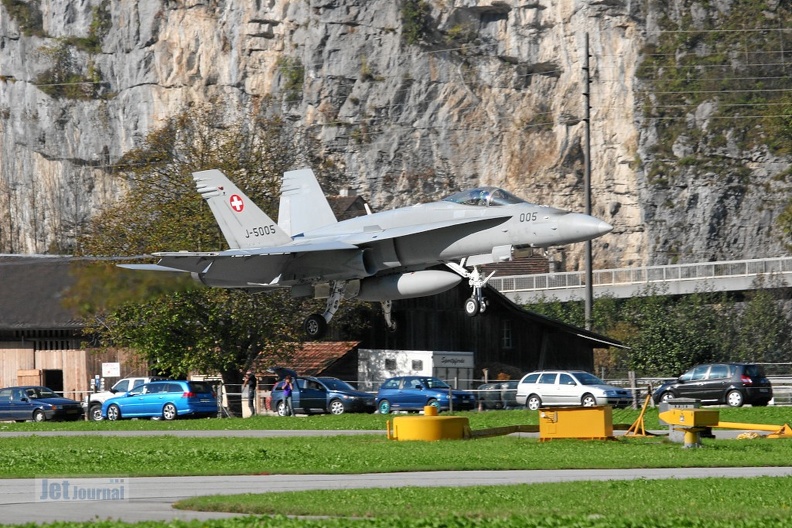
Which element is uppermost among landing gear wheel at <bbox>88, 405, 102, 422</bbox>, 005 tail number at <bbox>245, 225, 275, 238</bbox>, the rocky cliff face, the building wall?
the rocky cliff face

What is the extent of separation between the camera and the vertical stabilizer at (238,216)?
3866 cm

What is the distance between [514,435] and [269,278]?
954 centimetres

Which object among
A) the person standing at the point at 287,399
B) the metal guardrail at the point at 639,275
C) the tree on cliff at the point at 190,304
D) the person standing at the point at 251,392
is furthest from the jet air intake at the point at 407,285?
the metal guardrail at the point at 639,275

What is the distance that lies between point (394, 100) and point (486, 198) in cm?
7551

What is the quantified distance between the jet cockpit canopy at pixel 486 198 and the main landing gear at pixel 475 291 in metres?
1.64

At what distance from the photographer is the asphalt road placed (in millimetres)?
15070

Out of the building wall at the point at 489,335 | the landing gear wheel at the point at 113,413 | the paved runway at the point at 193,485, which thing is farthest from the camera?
the building wall at the point at 489,335

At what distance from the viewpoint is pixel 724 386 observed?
41.5 meters

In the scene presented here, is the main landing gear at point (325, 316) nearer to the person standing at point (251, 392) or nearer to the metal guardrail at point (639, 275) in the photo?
the person standing at point (251, 392)

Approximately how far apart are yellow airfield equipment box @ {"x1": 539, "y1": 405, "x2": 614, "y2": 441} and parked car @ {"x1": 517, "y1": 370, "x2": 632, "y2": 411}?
13481mm

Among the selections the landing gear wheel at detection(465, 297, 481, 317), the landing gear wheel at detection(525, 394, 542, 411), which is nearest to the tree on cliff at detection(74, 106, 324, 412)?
the landing gear wheel at detection(525, 394, 542, 411)

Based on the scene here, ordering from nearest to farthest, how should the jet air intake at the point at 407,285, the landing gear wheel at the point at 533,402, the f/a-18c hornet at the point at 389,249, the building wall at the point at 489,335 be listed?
1. the f/a-18c hornet at the point at 389,249
2. the jet air intake at the point at 407,285
3. the landing gear wheel at the point at 533,402
4. the building wall at the point at 489,335

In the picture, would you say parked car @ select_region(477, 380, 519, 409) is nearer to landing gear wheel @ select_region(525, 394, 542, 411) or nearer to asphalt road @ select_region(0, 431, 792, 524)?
landing gear wheel @ select_region(525, 394, 542, 411)

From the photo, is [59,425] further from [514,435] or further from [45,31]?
[45,31]
